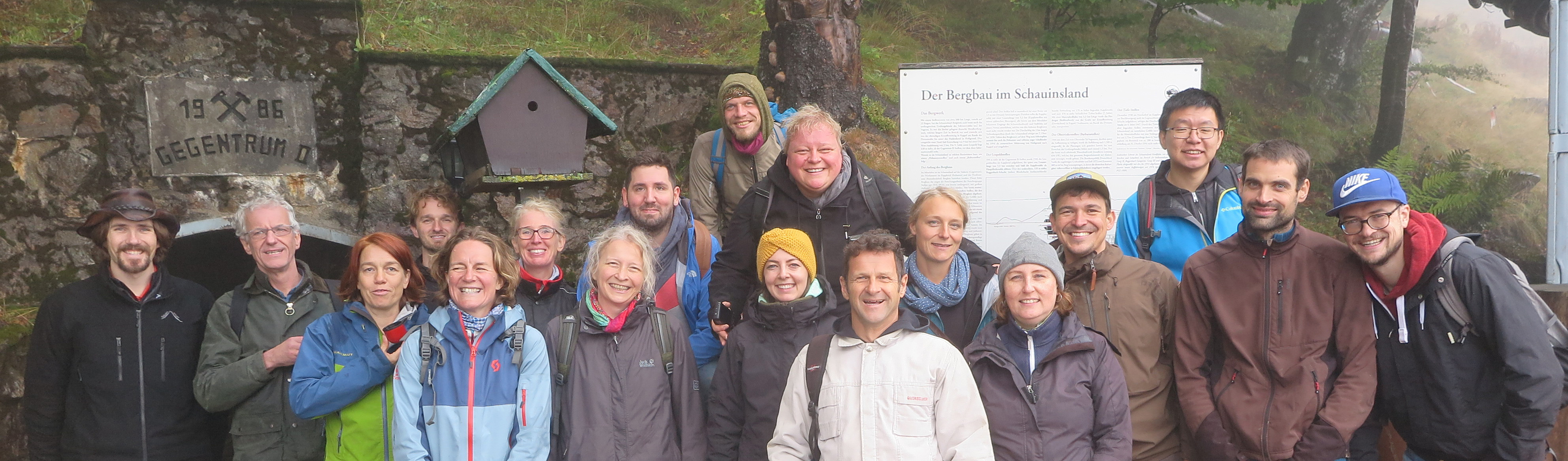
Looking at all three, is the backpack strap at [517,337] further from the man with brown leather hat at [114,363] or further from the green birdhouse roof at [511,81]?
the man with brown leather hat at [114,363]

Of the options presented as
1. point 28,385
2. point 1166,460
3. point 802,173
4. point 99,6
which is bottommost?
point 1166,460

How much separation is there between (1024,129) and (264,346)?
13.1 ft

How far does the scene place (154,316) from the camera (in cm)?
390

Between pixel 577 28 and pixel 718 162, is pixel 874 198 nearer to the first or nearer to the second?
pixel 718 162

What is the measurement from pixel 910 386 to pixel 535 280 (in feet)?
6.06

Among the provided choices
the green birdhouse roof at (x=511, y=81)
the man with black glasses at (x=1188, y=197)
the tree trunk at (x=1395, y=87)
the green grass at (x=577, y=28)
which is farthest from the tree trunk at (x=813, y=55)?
the tree trunk at (x=1395, y=87)

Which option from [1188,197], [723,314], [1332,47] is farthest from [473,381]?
[1332,47]

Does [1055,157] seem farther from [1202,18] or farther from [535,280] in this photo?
[1202,18]

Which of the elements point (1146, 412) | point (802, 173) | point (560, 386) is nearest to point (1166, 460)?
point (1146, 412)

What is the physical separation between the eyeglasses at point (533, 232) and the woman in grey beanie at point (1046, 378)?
6.45ft

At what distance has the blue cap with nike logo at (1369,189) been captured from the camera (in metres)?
3.11

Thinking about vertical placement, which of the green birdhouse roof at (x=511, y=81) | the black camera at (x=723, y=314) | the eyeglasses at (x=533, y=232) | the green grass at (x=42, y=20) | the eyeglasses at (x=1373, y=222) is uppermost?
the green grass at (x=42, y=20)

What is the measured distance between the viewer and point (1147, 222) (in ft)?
13.4

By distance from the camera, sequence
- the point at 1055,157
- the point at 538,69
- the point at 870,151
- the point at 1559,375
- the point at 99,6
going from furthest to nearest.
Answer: the point at 870,151 → the point at 99,6 → the point at 1055,157 → the point at 538,69 → the point at 1559,375
